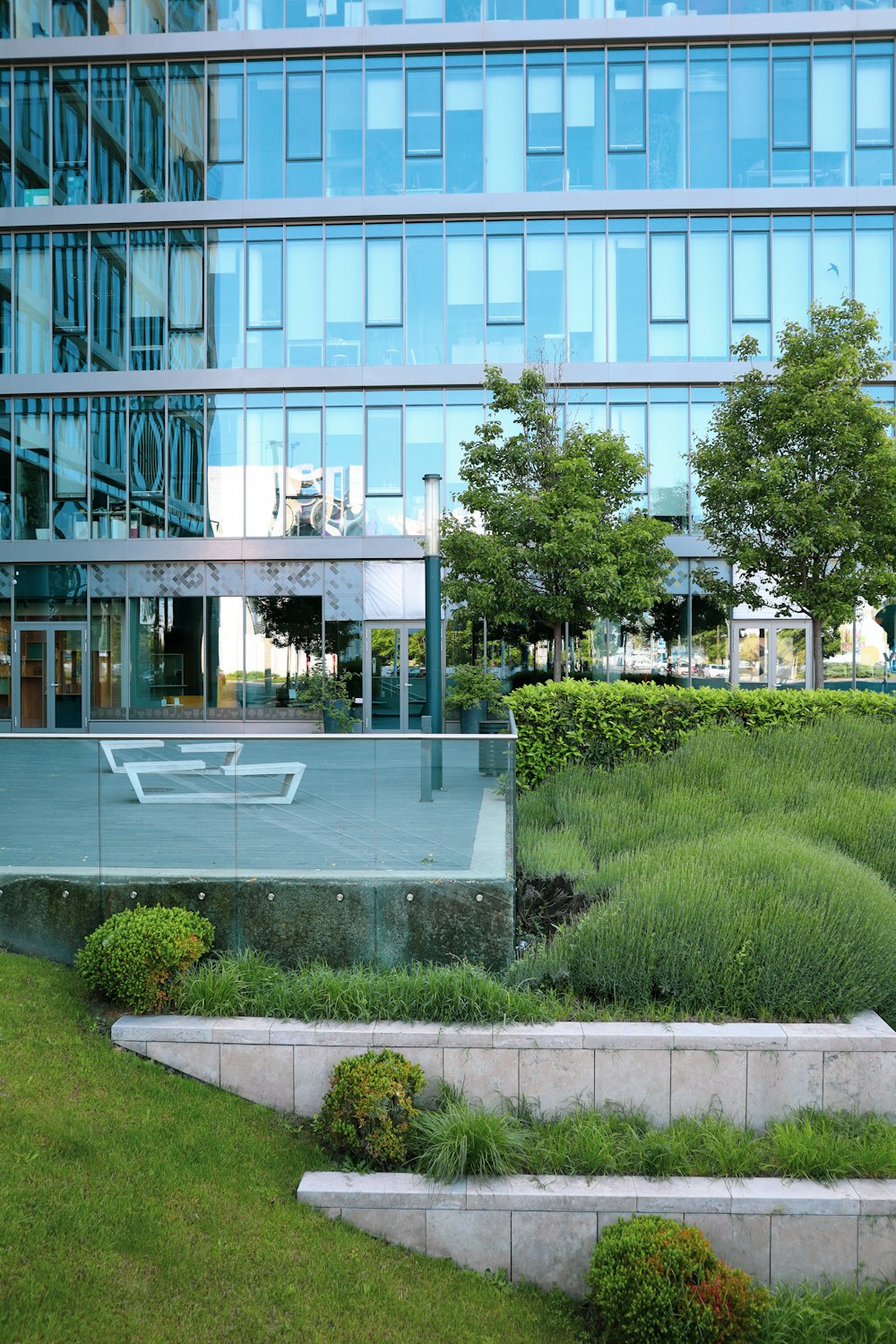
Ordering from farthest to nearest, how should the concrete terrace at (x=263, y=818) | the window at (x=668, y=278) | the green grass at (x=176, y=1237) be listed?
the window at (x=668, y=278)
the concrete terrace at (x=263, y=818)
the green grass at (x=176, y=1237)

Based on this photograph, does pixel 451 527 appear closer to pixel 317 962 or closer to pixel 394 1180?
pixel 317 962

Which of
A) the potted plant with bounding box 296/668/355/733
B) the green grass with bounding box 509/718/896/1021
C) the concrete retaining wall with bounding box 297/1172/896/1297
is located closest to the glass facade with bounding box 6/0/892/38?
the potted plant with bounding box 296/668/355/733

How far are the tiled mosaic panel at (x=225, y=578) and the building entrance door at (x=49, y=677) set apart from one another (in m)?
3.39

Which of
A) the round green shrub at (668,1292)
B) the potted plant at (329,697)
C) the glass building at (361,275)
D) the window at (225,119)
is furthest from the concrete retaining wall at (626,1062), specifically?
the window at (225,119)

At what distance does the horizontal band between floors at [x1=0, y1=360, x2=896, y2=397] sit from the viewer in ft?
73.6

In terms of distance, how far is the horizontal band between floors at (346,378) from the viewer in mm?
22438

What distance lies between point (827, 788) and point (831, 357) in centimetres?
1051

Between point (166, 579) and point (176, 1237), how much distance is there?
1983 cm

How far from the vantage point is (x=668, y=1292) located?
187 inches

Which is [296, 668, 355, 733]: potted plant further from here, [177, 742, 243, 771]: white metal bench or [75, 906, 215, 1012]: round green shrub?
[75, 906, 215, 1012]: round green shrub

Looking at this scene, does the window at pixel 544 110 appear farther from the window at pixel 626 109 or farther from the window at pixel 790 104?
the window at pixel 790 104

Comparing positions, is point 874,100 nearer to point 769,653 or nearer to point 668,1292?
point 769,653

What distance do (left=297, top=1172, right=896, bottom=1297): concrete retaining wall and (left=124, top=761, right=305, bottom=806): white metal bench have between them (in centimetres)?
287

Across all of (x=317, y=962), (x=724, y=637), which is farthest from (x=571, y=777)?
(x=724, y=637)
